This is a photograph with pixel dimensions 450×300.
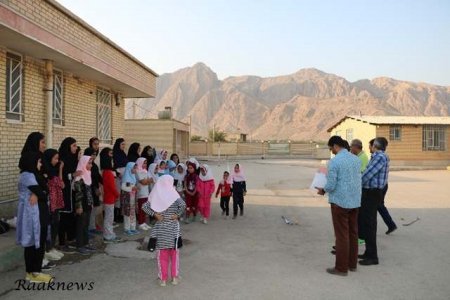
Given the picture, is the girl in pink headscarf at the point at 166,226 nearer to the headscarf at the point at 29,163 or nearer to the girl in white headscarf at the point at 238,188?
the headscarf at the point at 29,163

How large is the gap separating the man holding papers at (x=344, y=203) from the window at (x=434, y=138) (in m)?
26.7

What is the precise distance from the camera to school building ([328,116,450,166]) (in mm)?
28516

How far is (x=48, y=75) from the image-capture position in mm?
8781

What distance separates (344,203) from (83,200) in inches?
155

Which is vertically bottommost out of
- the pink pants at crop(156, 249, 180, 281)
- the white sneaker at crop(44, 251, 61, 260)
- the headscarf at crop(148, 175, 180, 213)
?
the white sneaker at crop(44, 251, 61, 260)

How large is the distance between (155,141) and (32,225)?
22.6 m

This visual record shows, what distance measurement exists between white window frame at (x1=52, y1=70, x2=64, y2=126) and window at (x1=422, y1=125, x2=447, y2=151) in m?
26.4

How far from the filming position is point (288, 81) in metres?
139

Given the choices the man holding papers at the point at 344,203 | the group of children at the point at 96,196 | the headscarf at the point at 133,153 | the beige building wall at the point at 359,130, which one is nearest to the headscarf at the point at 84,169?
the group of children at the point at 96,196

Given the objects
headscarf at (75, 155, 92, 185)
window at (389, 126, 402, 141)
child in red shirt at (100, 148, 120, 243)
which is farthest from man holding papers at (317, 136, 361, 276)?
window at (389, 126, 402, 141)

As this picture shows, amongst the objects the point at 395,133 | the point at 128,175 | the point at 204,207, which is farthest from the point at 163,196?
the point at 395,133

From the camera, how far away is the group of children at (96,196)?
4.86m

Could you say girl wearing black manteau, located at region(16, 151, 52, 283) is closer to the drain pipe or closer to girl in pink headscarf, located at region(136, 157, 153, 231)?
girl in pink headscarf, located at region(136, 157, 153, 231)

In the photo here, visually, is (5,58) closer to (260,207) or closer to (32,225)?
(32,225)
